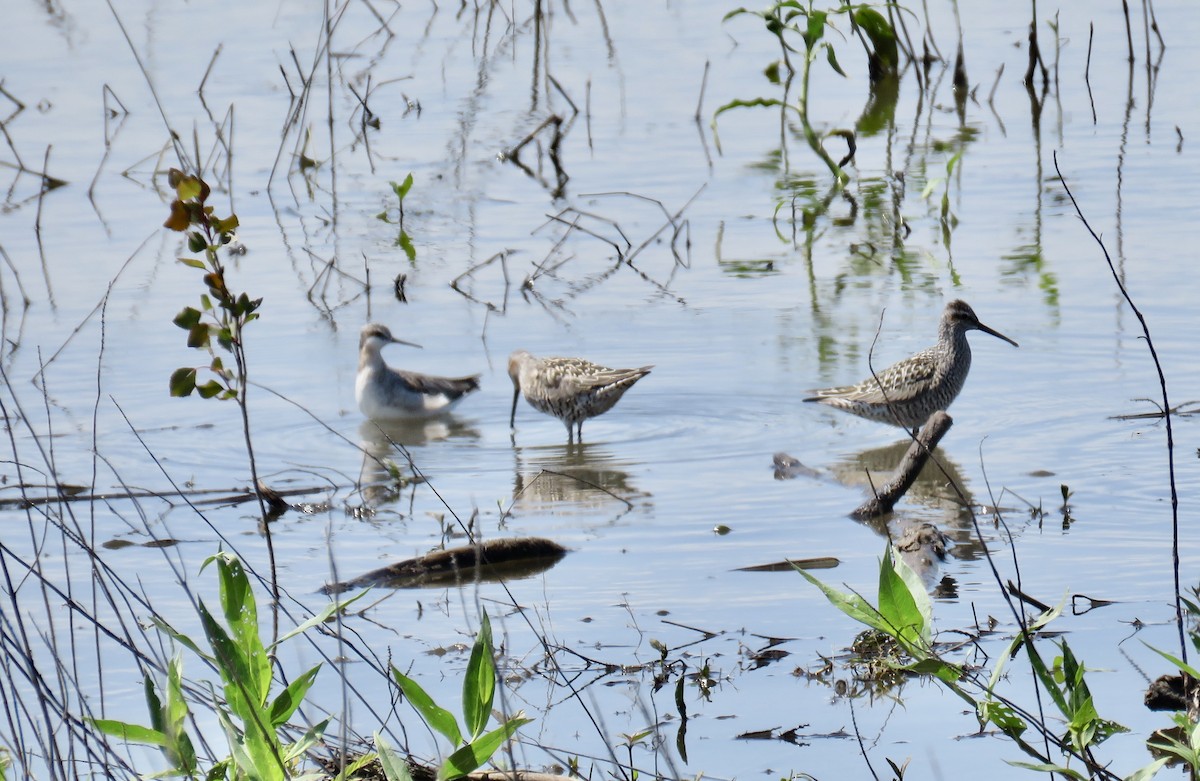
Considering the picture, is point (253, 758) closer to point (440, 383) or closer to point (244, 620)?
point (244, 620)

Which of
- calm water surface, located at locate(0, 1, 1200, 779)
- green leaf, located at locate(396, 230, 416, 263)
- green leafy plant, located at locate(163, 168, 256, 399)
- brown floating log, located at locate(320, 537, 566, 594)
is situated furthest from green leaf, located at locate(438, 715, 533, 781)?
green leaf, located at locate(396, 230, 416, 263)

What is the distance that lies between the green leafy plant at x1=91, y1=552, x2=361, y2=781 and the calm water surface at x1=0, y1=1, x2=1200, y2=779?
500 mm

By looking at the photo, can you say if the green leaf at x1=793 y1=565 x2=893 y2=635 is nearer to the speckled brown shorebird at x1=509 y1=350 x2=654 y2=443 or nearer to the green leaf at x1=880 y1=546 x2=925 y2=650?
the green leaf at x1=880 y1=546 x2=925 y2=650

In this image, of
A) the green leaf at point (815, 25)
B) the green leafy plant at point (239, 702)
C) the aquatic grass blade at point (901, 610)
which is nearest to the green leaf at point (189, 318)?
the green leafy plant at point (239, 702)

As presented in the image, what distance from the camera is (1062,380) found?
940cm

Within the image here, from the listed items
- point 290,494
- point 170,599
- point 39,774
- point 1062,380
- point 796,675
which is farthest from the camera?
point 1062,380

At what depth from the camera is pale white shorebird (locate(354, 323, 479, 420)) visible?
9672mm

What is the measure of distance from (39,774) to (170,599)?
176 cm

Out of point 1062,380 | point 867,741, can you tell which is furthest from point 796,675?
point 1062,380

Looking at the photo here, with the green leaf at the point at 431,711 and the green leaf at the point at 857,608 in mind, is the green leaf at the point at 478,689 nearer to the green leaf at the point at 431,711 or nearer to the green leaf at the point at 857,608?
the green leaf at the point at 431,711

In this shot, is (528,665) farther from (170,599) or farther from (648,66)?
(648,66)

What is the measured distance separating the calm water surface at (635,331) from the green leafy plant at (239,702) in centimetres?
50

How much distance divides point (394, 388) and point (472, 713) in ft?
20.1

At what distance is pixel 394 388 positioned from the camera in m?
9.77
